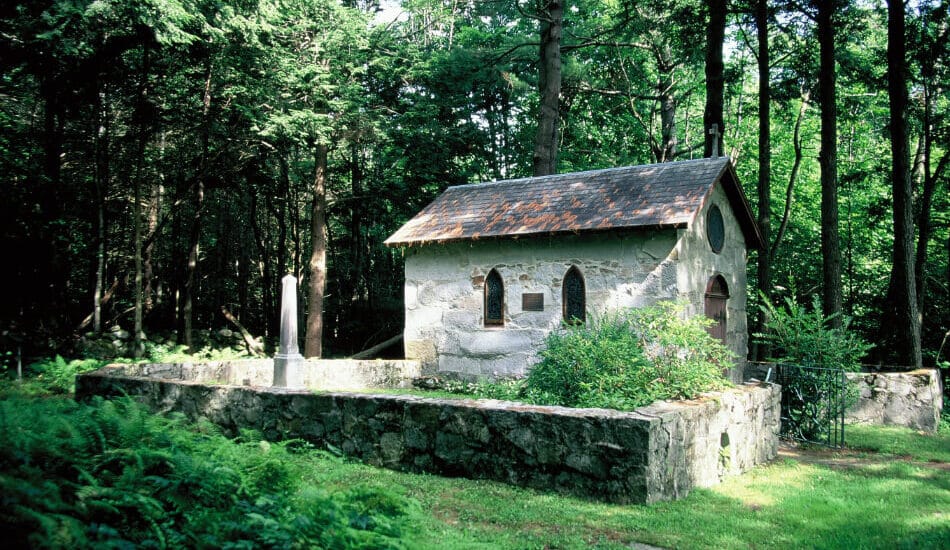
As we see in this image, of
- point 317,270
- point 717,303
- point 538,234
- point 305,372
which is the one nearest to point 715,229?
point 717,303

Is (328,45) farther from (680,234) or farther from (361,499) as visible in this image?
(361,499)

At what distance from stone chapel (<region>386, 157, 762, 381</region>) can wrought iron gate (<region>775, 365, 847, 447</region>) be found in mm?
2170

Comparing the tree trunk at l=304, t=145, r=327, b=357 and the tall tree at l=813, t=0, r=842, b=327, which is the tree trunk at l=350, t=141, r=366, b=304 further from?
the tall tree at l=813, t=0, r=842, b=327

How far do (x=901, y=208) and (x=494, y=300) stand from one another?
361 inches

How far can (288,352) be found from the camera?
39.3 feet

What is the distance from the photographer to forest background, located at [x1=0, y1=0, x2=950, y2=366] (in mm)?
14305

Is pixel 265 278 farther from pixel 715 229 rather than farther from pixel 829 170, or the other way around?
pixel 829 170

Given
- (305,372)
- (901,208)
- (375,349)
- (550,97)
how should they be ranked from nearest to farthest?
(305,372), (901,208), (550,97), (375,349)

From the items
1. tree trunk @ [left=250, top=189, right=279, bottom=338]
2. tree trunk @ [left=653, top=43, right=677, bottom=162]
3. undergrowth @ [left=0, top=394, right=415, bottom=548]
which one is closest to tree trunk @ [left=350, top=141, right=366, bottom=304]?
tree trunk @ [left=250, top=189, right=279, bottom=338]

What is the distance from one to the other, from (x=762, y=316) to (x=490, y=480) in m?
12.2

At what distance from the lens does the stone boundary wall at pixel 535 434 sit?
19.7 ft

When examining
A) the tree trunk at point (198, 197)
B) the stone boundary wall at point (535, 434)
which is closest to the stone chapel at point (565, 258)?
the stone boundary wall at point (535, 434)

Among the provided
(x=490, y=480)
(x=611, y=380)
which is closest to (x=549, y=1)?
(x=611, y=380)

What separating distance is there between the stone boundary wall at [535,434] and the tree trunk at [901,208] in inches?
259
